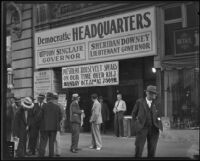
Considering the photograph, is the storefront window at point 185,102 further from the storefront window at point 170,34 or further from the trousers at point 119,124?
the trousers at point 119,124

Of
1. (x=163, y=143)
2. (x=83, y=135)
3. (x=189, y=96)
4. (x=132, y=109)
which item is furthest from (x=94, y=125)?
(x=189, y=96)

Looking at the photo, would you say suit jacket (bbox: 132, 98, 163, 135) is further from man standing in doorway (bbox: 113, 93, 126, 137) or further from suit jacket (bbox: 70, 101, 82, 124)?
suit jacket (bbox: 70, 101, 82, 124)

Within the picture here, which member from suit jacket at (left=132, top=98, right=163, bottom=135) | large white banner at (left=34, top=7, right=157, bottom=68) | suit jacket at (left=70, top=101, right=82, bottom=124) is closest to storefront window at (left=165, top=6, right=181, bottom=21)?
large white banner at (left=34, top=7, right=157, bottom=68)

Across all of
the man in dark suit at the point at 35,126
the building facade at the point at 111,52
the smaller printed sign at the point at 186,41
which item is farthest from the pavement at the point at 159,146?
the smaller printed sign at the point at 186,41

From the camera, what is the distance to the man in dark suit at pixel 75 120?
4.05 metres

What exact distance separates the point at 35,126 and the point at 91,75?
0.76 metres

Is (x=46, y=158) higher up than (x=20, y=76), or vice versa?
(x=20, y=76)

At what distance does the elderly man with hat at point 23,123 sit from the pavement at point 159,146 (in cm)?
42

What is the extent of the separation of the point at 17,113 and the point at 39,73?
0.48 metres

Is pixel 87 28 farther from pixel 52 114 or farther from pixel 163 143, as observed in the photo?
pixel 163 143

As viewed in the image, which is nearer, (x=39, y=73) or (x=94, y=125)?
(x=94, y=125)

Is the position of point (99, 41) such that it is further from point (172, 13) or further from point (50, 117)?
point (50, 117)

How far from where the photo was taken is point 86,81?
4.26 m

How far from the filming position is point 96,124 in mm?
4066
